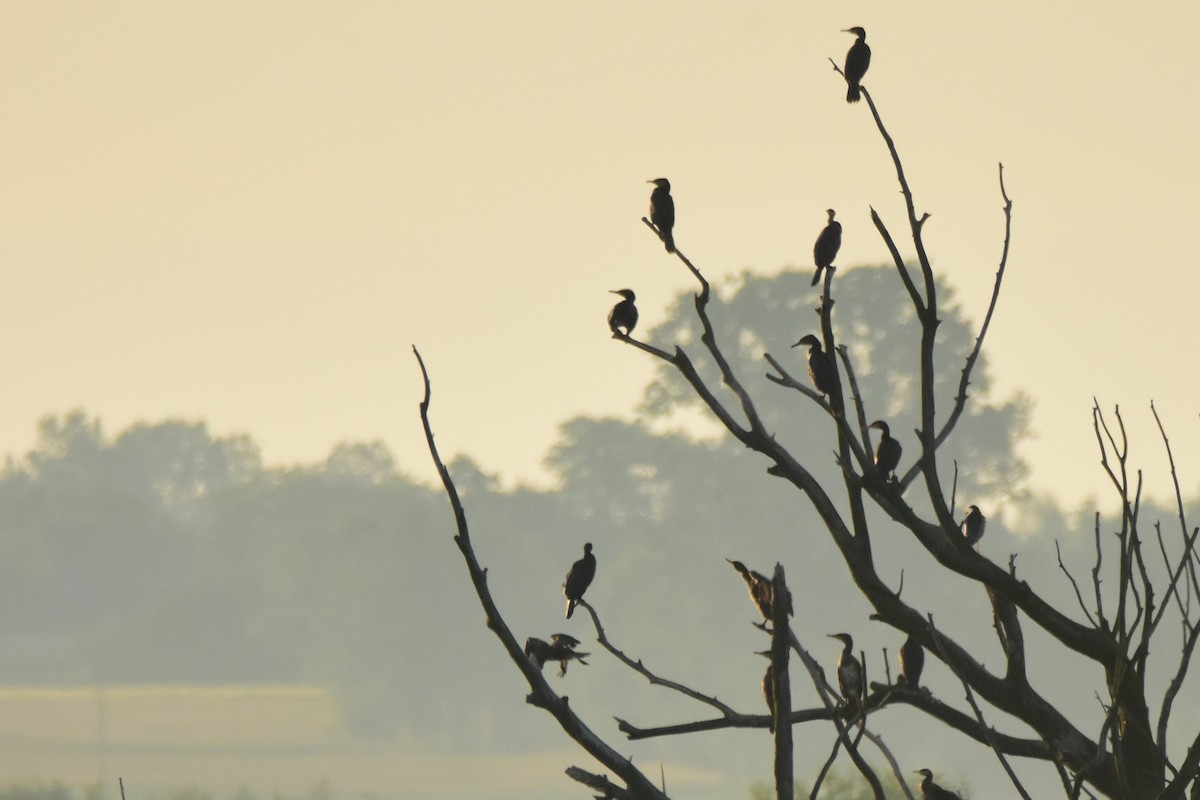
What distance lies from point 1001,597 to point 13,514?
139 meters

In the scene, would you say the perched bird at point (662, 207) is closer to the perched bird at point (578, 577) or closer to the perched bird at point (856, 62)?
the perched bird at point (856, 62)

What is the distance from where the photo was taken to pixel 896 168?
562cm

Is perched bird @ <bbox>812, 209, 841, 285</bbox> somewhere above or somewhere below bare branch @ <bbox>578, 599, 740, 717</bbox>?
above

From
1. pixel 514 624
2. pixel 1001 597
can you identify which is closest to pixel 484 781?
pixel 514 624

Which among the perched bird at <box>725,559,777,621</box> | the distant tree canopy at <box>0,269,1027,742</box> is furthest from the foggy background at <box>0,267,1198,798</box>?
the perched bird at <box>725,559,777,621</box>

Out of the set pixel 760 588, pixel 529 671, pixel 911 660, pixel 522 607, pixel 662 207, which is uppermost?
pixel 522 607

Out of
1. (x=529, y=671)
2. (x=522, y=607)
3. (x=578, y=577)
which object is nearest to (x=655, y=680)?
(x=529, y=671)

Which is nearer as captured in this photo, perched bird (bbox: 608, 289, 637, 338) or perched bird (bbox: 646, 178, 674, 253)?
perched bird (bbox: 646, 178, 674, 253)

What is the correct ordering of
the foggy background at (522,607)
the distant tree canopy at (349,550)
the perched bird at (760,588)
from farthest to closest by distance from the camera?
the distant tree canopy at (349,550), the foggy background at (522,607), the perched bird at (760,588)

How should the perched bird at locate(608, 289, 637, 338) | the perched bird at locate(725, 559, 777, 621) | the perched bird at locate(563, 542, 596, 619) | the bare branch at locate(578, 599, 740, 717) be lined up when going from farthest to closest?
1. the perched bird at locate(608, 289, 637, 338)
2. the perched bird at locate(563, 542, 596, 619)
3. the perched bird at locate(725, 559, 777, 621)
4. the bare branch at locate(578, 599, 740, 717)

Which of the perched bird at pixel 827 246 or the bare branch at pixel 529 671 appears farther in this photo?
the perched bird at pixel 827 246

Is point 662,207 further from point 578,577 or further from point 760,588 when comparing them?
point 760,588

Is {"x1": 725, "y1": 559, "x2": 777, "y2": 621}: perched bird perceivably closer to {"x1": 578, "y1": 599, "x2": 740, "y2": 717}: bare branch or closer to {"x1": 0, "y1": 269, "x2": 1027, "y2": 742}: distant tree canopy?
{"x1": 578, "y1": 599, "x2": 740, "y2": 717}: bare branch

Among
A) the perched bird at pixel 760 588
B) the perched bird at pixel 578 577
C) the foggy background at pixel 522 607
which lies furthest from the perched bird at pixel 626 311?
the foggy background at pixel 522 607
